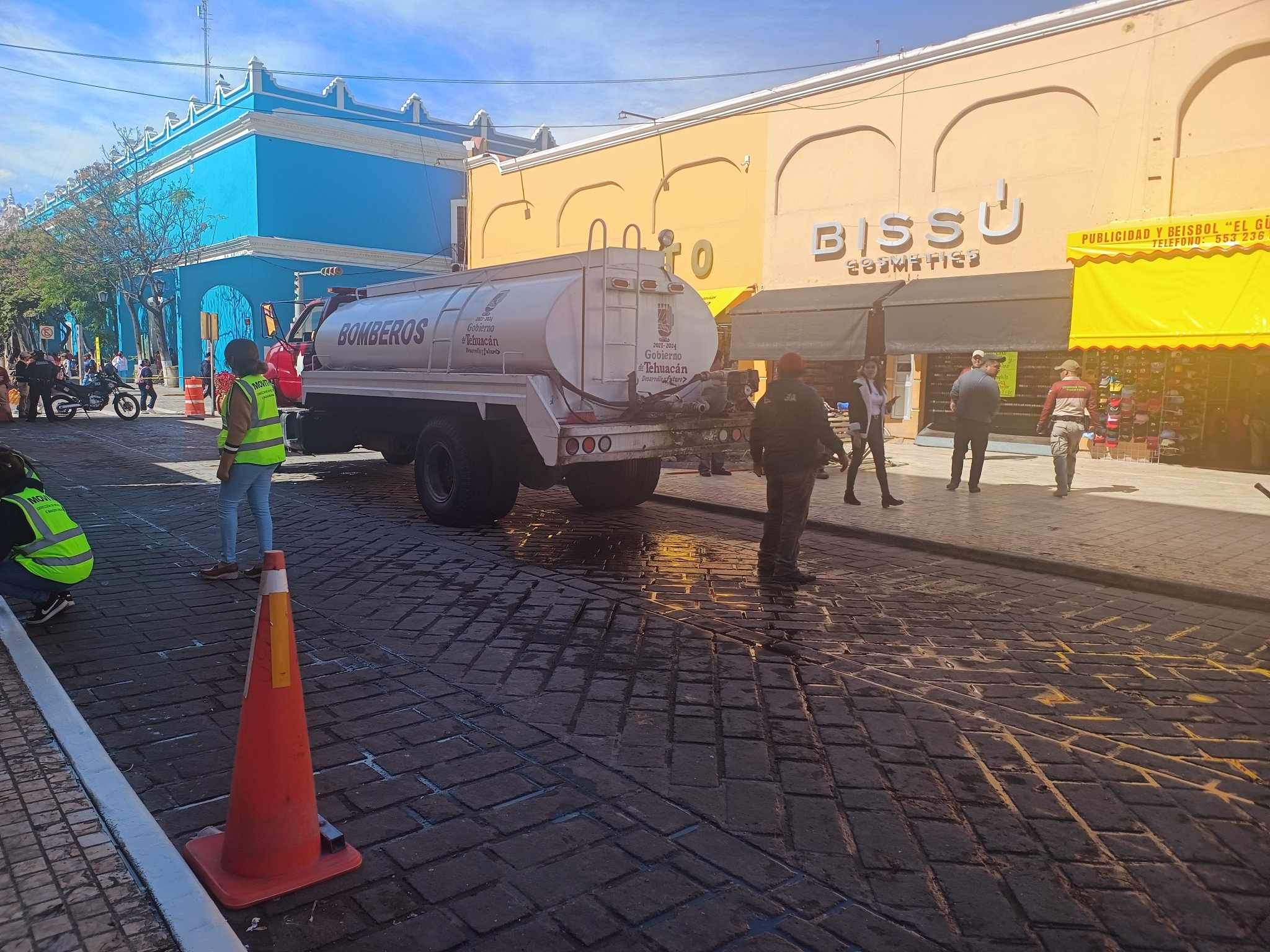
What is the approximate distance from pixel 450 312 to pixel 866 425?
16.4 feet

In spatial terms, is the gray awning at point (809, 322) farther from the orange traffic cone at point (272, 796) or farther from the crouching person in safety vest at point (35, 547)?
the orange traffic cone at point (272, 796)

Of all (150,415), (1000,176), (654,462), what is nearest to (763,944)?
(654,462)

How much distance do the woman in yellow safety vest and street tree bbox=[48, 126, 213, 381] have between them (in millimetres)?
31865

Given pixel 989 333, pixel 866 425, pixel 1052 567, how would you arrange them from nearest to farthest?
pixel 1052 567 → pixel 866 425 → pixel 989 333

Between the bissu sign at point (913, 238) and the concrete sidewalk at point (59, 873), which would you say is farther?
the bissu sign at point (913, 238)

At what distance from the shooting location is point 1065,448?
11.3m

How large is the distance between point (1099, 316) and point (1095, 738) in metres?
11.8

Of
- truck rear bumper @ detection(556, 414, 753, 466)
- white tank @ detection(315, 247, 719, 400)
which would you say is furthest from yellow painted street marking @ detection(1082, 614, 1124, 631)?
white tank @ detection(315, 247, 719, 400)

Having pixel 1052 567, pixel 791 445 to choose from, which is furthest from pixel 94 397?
pixel 1052 567

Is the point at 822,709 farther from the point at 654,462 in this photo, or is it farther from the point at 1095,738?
the point at 654,462

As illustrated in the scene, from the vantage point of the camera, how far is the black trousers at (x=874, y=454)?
10.5m

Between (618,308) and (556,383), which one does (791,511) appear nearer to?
(556,383)

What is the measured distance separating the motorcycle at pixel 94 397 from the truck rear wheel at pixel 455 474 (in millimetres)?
16775

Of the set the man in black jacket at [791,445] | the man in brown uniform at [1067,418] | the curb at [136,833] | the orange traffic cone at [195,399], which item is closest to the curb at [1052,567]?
the man in black jacket at [791,445]
